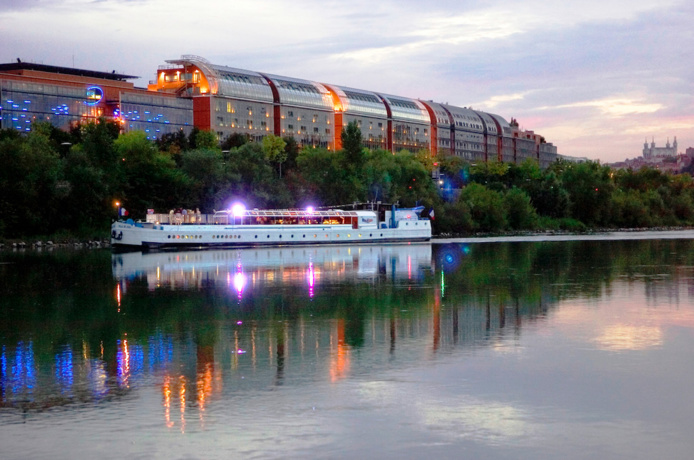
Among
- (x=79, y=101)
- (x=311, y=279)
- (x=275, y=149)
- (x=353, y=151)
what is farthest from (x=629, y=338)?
(x=79, y=101)

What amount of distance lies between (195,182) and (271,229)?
24.6 meters

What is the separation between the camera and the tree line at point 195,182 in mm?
113562

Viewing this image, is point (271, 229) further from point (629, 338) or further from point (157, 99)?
point (629, 338)

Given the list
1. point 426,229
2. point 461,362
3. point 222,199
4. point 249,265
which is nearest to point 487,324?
point 461,362

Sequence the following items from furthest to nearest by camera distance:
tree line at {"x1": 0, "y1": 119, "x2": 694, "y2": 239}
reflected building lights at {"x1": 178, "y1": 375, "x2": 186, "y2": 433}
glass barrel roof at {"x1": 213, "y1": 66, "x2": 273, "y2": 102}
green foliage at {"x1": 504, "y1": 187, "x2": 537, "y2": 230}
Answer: glass barrel roof at {"x1": 213, "y1": 66, "x2": 273, "y2": 102} < green foliage at {"x1": 504, "y1": 187, "x2": 537, "y2": 230} < tree line at {"x1": 0, "y1": 119, "x2": 694, "y2": 239} < reflected building lights at {"x1": 178, "y1": 375, "x2": 186, "y2": 433}

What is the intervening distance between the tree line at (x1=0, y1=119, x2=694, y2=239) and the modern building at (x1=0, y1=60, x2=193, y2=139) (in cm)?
958

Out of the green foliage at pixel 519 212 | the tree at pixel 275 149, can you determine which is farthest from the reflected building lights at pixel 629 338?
the green foliage at pixel 519 212

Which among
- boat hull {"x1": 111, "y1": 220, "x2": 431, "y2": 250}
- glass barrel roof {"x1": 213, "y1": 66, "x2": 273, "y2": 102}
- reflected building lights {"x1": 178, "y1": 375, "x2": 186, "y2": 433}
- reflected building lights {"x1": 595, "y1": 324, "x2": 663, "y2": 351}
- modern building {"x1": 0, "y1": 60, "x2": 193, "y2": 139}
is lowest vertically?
reflected building lights {"x1": 178, "y1": 375, "x2": 186, "y2": 433}

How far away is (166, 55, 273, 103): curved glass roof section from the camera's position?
182488 mm

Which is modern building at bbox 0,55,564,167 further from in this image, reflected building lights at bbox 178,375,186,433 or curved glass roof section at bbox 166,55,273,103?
reflected building lights at bbox 178,375,186,433

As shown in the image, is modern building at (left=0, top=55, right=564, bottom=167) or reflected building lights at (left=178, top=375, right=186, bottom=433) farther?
modern building at (left=0, top=55, right=564, bottom=167)

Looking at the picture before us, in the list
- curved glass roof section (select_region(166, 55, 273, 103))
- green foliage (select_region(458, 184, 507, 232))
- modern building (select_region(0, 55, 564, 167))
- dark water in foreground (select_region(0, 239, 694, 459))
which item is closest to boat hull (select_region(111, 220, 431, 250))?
green foliage (select_region(458, 184, 507, 232))

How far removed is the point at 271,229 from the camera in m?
109

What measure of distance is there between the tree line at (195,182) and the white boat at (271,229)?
16.0 metres
